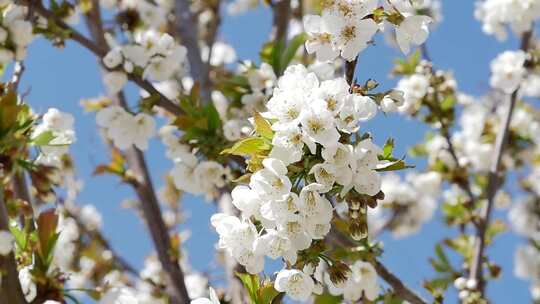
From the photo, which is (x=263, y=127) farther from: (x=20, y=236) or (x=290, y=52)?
(x=290, y=52)

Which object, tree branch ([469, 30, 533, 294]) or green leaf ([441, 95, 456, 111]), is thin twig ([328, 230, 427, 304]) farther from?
green leaf ([441, 95, 456, 111])

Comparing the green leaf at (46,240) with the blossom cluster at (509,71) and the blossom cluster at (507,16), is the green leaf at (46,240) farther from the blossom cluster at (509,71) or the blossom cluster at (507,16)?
the blossom cluster at (507,16)

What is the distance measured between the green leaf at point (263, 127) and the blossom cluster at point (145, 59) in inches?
49.0

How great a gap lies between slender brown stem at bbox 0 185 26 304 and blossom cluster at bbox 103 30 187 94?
1.07 meters

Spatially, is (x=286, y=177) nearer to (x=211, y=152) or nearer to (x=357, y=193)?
(x=357, y=193)

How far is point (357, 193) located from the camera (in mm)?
1640

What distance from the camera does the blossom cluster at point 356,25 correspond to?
67.1 inches

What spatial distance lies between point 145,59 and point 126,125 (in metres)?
0.27

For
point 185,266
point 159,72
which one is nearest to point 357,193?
point 159,72

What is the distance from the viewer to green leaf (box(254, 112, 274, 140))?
63.8 inches

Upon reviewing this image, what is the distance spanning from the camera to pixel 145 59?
281cm

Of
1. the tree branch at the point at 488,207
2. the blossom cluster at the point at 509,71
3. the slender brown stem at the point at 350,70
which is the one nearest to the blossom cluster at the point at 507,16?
the blossom cluster at the point at 509,71

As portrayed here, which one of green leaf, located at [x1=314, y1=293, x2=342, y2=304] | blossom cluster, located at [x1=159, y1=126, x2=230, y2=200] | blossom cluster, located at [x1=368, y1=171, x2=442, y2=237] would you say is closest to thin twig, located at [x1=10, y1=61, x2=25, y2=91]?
blossom cluster, located at [x1=159, y1=126, x2=230, y2=200]

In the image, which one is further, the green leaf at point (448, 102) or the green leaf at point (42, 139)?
the green leaf at point (448, 102)
